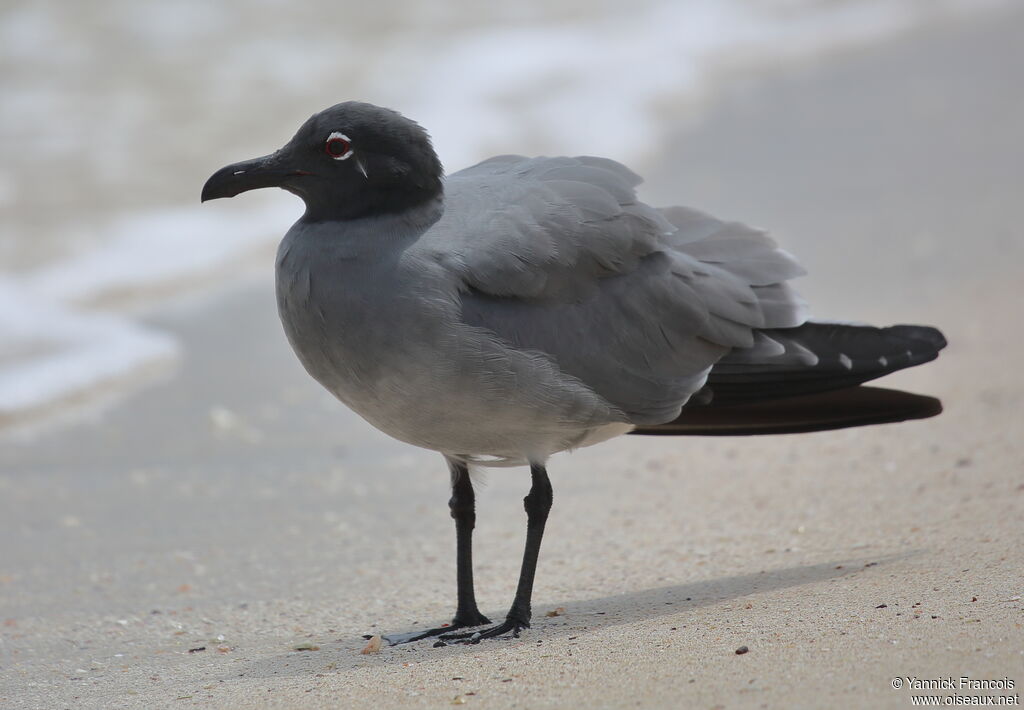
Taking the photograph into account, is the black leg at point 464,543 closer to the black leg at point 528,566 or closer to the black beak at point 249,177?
the black leg at point 528,566

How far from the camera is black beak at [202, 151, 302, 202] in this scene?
4719 millimetres

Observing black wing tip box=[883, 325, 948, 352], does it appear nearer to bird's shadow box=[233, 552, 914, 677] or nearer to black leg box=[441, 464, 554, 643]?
bird's shadow box=[233, 552, 914, 677]

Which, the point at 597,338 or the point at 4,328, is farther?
the point at 4,328

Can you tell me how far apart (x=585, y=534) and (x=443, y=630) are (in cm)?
132

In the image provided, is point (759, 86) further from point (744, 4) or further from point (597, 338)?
point (597, 338)

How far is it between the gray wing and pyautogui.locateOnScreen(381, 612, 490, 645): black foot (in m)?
0.92

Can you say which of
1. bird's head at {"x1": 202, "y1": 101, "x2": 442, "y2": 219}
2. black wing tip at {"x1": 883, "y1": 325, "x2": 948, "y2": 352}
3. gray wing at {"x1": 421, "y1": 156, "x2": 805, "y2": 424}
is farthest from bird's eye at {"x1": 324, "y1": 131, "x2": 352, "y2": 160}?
black wing tip at {"x1": 883, "y1": 325, "x2": 948, "y2": 352}

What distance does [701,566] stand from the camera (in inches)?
211

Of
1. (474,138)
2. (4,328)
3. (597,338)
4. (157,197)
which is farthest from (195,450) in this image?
(474,138)

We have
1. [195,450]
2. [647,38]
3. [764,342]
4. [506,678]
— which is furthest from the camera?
[647,38]

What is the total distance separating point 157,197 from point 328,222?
25.4 ft

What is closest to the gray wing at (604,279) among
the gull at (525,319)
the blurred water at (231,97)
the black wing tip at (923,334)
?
the gull at (525,319)

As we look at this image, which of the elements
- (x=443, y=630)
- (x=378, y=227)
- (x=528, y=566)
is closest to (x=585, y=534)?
(x=528, y=566)

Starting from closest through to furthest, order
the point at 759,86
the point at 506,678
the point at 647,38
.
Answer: the point at 506,678 < the point at 759,86 < the point at 647,38
